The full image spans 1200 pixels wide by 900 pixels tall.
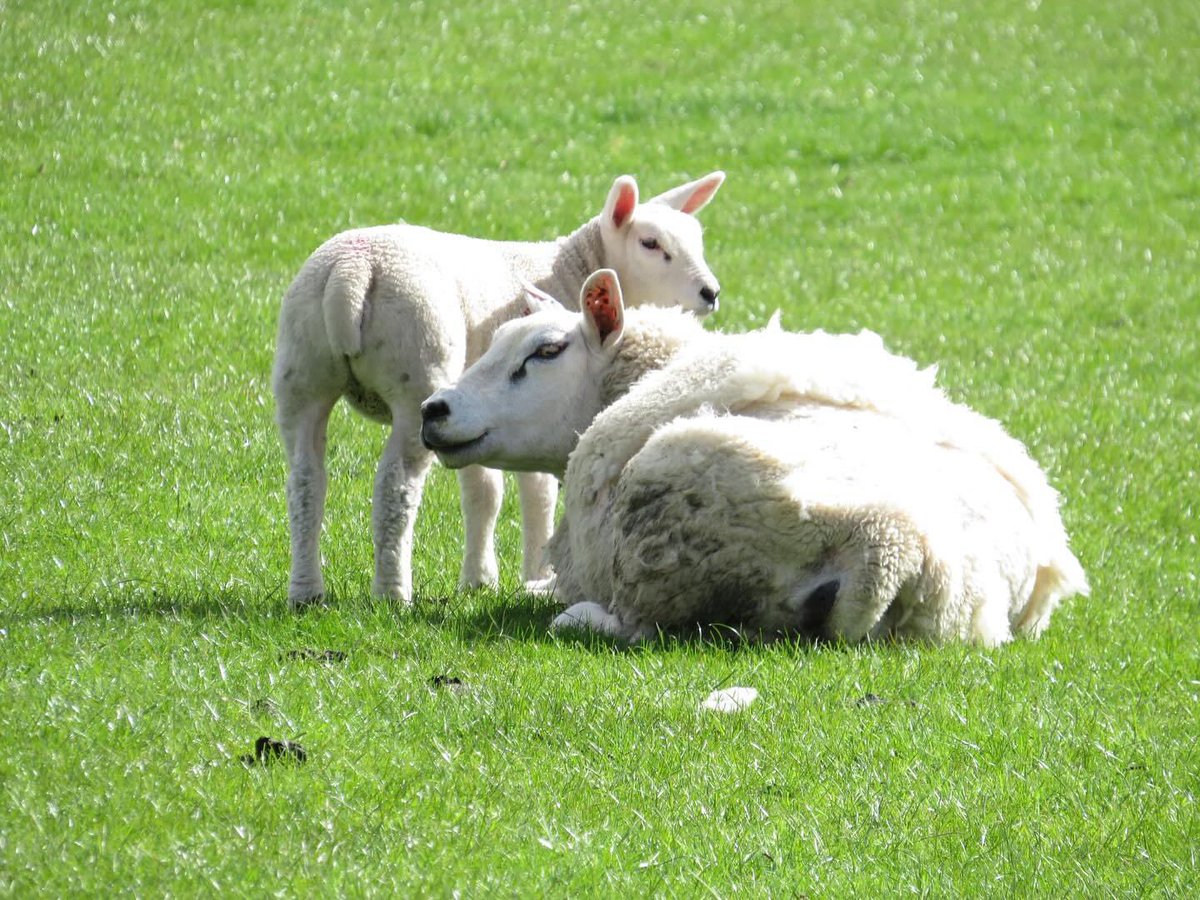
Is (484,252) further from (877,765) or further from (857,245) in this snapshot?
(857,245)

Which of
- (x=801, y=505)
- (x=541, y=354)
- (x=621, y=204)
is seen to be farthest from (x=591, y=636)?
(x=621, y=204)

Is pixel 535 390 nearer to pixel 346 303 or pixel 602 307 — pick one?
pixel 602 307

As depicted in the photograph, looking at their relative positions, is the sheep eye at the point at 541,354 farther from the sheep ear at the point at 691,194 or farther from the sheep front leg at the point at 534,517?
the sheep ear at the point at 691,194

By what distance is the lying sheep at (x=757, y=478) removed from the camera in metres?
5.74

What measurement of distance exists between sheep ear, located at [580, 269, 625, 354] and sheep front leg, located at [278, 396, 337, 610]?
1.08m

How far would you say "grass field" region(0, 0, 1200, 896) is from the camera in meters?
4.25

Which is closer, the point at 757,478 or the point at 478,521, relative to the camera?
the point at 757,478

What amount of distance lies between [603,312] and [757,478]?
1.23 meters

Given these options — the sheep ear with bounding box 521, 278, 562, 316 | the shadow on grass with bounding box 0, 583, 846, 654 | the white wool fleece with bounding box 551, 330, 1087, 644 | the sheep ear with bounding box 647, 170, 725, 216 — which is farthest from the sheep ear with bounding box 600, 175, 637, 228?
the shadow on grass with bounding box 0, 583, 846, 654

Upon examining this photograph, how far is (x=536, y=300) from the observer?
7074mm

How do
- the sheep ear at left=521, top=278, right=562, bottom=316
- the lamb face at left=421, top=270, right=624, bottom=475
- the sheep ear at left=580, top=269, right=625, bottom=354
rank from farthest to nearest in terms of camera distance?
1. the sheep ear at left=521, top=278, right=562, bottom=316
2. the sheep ear at left=580, top=269, right=625, bottom=354
3. the lamb face at left=421, top=270, right=624, bottom=475

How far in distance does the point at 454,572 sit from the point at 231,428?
2250mm

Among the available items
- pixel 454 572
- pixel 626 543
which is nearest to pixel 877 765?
pixel 626 543

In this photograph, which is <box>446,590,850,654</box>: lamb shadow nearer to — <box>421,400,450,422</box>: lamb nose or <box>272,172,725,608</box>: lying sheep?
<box>272,172,725,608</box>: lying sheep
